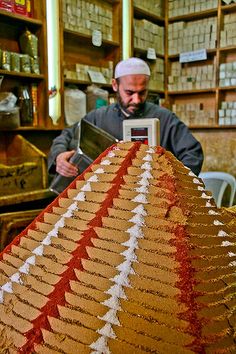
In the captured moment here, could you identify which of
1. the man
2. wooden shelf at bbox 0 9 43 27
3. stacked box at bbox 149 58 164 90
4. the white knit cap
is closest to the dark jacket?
Result: the man

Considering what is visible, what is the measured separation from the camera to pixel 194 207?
1.67 feet

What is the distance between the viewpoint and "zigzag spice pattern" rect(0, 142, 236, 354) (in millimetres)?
401

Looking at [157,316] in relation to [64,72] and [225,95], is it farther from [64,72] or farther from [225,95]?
[225,95]

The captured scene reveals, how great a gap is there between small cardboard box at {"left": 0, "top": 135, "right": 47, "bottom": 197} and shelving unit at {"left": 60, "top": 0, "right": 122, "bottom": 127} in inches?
17.6

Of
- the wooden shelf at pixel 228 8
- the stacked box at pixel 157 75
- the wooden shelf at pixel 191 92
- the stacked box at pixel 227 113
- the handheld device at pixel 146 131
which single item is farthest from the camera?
the stacked box at pixel 157 75

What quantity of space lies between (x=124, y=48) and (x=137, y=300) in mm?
3316

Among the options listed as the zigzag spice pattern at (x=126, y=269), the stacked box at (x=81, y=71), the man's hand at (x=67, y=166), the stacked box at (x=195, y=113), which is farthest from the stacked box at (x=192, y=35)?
the zigzag spice pattern at (x=126, y=269)

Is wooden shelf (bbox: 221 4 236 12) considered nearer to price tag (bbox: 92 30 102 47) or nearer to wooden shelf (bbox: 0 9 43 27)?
price tag (bbox: 92 30 102 47)

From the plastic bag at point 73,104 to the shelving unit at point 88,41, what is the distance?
6 centimetres

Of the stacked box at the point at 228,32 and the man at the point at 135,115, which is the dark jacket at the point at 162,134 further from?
the stacked box at the point at 228,32

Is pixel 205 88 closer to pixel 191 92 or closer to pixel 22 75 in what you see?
pixel 191 92

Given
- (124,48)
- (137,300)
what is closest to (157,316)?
(137,300)

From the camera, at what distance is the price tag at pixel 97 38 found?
304cm

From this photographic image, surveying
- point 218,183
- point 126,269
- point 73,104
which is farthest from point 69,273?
point 218,183
